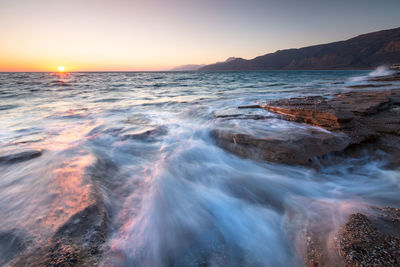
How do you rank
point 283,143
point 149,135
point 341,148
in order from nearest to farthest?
point 341,148 < point 283,143 < point 149,135

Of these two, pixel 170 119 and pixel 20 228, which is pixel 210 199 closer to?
pixel 20 228

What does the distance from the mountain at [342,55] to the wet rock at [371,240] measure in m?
131

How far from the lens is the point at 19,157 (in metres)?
3.28

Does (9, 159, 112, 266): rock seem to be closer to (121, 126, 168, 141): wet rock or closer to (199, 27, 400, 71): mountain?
(121, 126, 168, 141): wet rock

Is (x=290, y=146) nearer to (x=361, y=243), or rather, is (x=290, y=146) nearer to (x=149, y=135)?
(x=361, y=243)

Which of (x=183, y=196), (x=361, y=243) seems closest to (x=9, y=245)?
(x=183, y=196)

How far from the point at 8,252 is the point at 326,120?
4.85m

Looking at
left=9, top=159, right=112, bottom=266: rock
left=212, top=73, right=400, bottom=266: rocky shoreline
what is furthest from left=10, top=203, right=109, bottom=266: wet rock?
left=212, top=73, right=400, bottom=266: rocky shoreline

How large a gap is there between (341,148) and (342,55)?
158969 millimetres

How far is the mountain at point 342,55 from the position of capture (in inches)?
4053

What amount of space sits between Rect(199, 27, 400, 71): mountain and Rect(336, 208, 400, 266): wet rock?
131040mm

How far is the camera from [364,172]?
264cm

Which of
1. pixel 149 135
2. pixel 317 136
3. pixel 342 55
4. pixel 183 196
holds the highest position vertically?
pixel 342 55

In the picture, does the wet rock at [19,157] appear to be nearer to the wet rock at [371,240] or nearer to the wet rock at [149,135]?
the wet rock at [149,135]
